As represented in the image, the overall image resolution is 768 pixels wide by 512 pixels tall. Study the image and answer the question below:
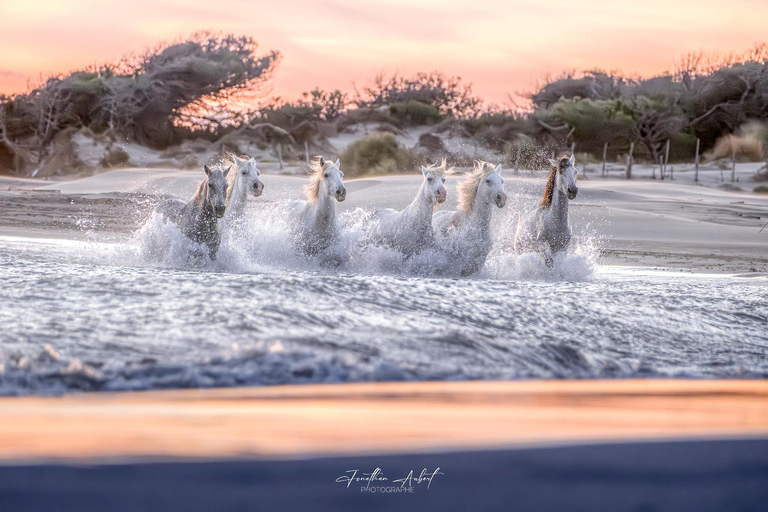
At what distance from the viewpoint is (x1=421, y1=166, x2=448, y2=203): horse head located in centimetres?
727

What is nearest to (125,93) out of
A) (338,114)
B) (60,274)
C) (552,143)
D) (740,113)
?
(338,114)

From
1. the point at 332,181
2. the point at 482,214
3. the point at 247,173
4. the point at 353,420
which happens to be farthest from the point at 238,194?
the point at 353,420

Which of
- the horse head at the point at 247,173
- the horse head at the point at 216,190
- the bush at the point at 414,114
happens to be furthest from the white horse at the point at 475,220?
the bush at the point at 414,114

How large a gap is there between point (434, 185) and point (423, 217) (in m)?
0.30

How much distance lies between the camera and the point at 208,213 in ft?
23.6

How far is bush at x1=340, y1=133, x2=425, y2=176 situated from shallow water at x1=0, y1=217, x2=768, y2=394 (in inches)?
620

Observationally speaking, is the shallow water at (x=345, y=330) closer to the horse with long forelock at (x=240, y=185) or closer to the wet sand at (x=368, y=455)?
the wet sand at (x=368, y=455)

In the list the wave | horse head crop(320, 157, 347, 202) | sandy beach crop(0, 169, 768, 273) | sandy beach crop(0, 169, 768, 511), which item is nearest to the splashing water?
sandy beach crop(0, 169, 768, 511)

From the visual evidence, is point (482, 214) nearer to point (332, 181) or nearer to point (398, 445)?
point (332, 181)

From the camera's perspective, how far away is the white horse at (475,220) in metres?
7.33

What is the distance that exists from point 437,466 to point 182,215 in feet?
18.8

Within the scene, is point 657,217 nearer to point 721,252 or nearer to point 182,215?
point 721,252

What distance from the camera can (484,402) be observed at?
267 centimetres

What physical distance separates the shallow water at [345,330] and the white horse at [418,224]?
1492 mm
